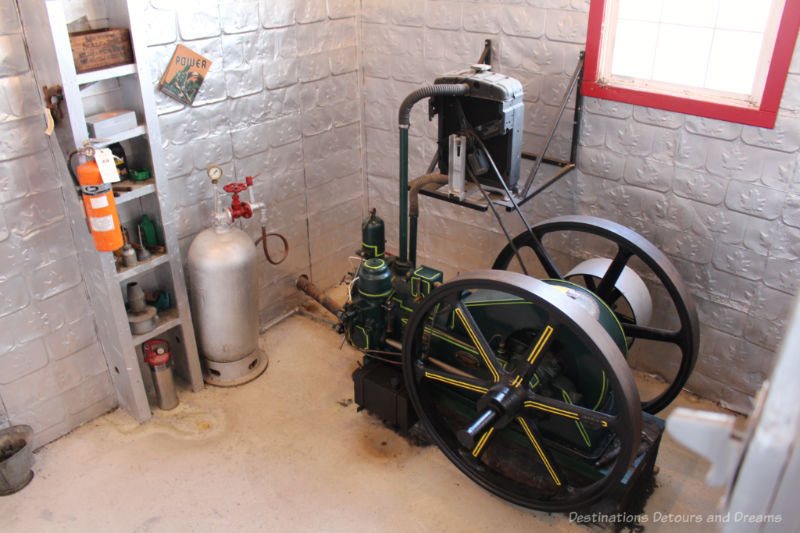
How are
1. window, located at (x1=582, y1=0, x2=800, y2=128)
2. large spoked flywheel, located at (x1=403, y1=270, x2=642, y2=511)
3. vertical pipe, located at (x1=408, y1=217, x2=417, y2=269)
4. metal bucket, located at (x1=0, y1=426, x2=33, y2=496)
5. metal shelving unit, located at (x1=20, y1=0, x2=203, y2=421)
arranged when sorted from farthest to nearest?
vertical pipe, located at (x1=408, y1=217, x2=417, y2=269) < metal bucket, located at (x1=0, y1=426, x2=33, y2=496) < window, located at (x1=582, y1=0, x2=800, y2=128) < metal shelving unit, located at (x1=20, y1=0, x2=203, y2=421) < large spoked flywheel, located at (x1=403, y1=270, x2=642, y2=511)

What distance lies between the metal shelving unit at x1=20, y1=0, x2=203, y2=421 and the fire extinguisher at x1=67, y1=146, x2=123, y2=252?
0.28 ft

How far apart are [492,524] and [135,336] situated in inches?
64.7

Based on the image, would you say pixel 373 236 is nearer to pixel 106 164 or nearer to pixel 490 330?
pixel 490 330

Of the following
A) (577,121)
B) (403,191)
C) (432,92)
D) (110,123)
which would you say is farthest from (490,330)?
(110,123)

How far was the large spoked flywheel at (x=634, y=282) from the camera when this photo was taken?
8.32 ft

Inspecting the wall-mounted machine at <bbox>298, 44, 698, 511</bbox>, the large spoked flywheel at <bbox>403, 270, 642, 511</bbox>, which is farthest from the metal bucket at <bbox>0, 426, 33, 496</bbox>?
the large spoked flywheel at <bbox>403, 270, 642, 511</bbox>

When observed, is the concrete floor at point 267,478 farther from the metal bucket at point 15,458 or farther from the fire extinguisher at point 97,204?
the fire extinguisher at point 97,204

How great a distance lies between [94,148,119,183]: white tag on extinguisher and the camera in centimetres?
227

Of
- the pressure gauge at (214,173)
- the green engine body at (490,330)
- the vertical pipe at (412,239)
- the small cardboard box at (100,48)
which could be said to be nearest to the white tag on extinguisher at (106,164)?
the small cardboard box at (100,48)

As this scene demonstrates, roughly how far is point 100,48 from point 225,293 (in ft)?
3.63

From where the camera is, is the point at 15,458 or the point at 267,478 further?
the point at 267,478

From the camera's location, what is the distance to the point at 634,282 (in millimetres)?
2705

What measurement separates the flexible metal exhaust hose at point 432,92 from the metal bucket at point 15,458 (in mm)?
1939

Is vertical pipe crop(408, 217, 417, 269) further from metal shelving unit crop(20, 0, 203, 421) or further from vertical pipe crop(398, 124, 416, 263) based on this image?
metal shelving unit crop(20, 0, 203, 421)
